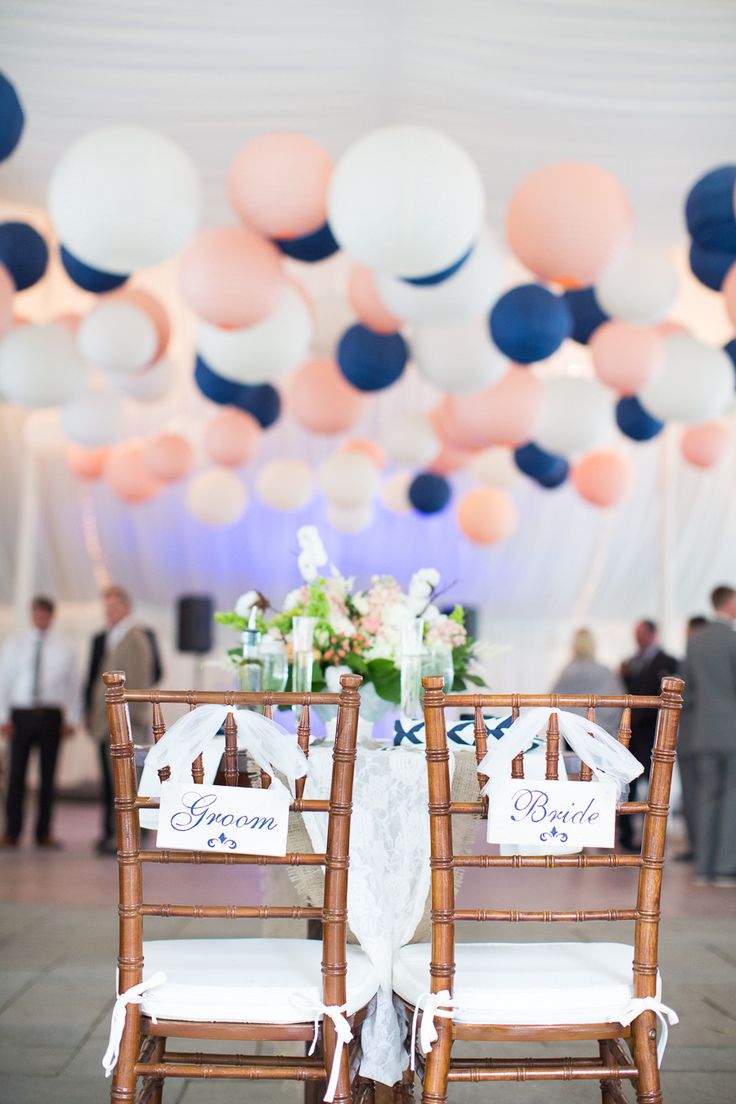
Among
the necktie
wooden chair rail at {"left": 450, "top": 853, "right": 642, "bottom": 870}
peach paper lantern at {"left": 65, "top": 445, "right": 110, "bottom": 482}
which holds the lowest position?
the necktie

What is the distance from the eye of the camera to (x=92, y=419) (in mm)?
5453

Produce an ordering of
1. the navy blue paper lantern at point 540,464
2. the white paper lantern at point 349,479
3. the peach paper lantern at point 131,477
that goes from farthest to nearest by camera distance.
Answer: the peach paper lantern at point 131,477 → the white paper lantern at point 349,479 → the navy blue paper lantern at point 540,464

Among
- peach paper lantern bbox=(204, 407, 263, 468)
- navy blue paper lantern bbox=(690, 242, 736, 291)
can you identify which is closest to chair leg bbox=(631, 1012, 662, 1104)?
navy blue paper lantern bbox=(690, 242, 736, 291)

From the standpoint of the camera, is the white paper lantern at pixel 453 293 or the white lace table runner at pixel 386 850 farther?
the white paper lantern at pixel 453 293

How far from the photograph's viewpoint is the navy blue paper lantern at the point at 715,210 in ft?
12.2

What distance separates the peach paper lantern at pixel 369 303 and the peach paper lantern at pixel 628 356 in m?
0.83

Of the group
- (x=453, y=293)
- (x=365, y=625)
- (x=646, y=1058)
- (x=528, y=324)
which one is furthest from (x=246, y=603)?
(x=528, y=324)

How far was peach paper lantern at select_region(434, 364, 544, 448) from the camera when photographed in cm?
482

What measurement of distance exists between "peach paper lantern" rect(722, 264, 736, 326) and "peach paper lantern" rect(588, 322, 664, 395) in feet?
1.68

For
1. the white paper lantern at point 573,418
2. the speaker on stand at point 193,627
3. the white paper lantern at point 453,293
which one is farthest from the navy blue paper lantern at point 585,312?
the speaker on stand at point 193,627

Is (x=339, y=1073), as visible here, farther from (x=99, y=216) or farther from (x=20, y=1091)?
(x=99, y=216)

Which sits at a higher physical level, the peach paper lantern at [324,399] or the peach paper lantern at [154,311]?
the peach paper lantern at [154,311]

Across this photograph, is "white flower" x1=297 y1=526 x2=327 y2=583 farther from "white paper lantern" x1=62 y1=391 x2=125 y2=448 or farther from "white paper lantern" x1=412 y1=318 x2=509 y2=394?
"white paper lantern" x1=62 y1=391 x2=125 y2=448

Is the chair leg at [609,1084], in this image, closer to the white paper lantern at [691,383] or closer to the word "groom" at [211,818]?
the word "groom" at [211,818]
